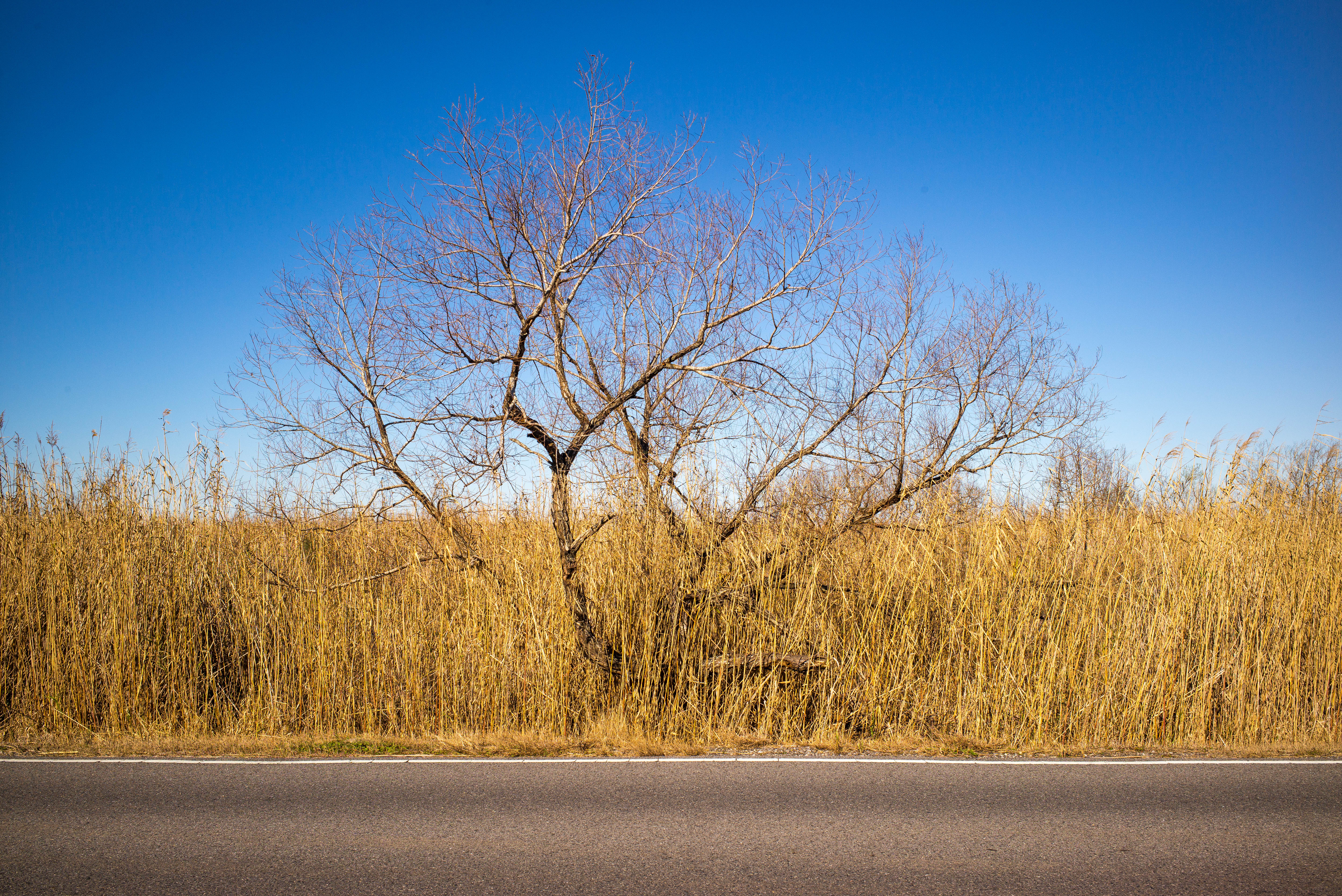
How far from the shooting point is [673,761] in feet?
16.8

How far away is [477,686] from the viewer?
21.0 feet

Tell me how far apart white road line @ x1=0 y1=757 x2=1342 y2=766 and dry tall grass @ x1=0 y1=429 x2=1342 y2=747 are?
26.5 inches

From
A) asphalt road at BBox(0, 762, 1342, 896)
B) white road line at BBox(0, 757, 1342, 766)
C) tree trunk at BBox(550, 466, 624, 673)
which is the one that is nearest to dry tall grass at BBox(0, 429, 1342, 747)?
tree trunk at BBox(550, 466, 624, 673)

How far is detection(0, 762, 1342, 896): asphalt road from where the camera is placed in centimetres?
321

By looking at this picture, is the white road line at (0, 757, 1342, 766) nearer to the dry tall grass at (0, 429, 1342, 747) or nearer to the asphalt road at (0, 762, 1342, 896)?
the asphalt road at (0, 762, 1342, 896)

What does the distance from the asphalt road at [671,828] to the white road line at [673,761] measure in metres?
0.08

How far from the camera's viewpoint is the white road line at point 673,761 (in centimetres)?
506

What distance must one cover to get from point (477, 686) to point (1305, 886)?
5740 mm

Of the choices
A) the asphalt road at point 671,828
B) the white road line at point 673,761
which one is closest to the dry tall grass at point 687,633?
the white road line at point 673,761

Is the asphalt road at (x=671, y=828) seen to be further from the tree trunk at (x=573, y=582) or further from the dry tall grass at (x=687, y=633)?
the tree trunk at (x=573, y=582)

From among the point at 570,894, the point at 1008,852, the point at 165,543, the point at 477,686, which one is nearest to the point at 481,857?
the point at 570,894

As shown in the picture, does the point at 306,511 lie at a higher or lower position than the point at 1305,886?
higher

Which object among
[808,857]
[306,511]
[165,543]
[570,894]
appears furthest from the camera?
[306,511]

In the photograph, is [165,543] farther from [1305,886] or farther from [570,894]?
[1305,886]
